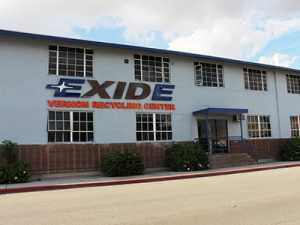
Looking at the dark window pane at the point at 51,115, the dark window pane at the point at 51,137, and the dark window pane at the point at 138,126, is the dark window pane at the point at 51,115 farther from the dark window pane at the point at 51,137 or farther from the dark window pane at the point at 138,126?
the dark window pane at the point at 138,126

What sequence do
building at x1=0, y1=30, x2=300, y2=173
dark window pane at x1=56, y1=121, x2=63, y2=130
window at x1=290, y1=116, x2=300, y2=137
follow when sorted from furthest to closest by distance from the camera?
window at x1=290, y1=116, x2=300, y2=137, dark window pane at x1=56, y1=121, x2=63, y2=130, building at x1=0, y1=30, x2=300, y2=173

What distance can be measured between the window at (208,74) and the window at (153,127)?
3.20 meters

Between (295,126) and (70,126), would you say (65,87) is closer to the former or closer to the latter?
(70,126)

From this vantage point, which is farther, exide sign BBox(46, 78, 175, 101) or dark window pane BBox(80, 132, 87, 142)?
dark window pane BBox(80, 132, 87, 142)

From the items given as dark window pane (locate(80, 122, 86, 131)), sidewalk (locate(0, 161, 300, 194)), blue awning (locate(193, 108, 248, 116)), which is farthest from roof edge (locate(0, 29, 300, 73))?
sidewalk (locate(0, 161, 300, 194))

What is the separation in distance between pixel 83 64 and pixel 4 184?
6.86 meters

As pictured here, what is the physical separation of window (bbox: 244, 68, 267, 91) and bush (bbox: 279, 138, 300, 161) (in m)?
3.84

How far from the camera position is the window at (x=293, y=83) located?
24391mm

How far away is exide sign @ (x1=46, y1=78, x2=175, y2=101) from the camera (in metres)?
16.3

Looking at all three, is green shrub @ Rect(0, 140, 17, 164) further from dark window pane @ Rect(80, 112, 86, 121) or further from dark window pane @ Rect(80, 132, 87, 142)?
dark window pane @ Rect(80, 112, 86, 121)

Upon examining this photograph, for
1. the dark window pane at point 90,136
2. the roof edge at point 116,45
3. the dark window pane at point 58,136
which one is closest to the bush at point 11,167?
the dark window pane at point 58,136

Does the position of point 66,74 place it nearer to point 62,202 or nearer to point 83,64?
Answer: point 83,64

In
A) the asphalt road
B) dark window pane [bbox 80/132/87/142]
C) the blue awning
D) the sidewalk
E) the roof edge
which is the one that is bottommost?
the asphalt road

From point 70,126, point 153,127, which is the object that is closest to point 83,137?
point 70,126
